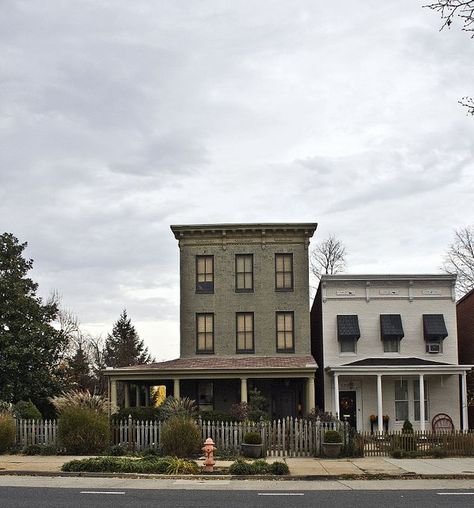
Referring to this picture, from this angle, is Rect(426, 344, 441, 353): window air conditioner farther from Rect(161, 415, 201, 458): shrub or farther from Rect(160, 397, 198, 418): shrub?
Rect(161, 415, 201, 458): shrub

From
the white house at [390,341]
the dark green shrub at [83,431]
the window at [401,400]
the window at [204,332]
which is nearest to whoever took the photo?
the dark green shrub at [83,431]

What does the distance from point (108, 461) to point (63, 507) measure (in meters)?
7.55

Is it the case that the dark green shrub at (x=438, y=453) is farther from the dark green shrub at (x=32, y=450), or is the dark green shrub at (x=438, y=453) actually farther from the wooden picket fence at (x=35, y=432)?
the dark green shrub at (x=32, y=450)

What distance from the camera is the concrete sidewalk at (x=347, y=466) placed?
845 inches

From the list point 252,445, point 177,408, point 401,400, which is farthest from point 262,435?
point 401,400

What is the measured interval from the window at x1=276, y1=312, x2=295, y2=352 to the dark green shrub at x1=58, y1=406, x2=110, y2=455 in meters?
14.4

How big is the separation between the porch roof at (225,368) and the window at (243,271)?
402 centimetres

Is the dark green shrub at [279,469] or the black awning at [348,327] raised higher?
the black awning at [348,327]

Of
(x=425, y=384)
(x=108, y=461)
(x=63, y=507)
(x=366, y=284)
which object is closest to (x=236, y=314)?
(x=366, y=284)

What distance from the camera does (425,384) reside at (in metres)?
38.6

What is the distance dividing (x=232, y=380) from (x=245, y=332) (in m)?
2.48

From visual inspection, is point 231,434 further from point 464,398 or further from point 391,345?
point 464,398

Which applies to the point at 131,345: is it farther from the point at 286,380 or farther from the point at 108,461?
the point at 108,461

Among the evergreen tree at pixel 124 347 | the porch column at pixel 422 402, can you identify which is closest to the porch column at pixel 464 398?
the porch column at pixel 422 402
